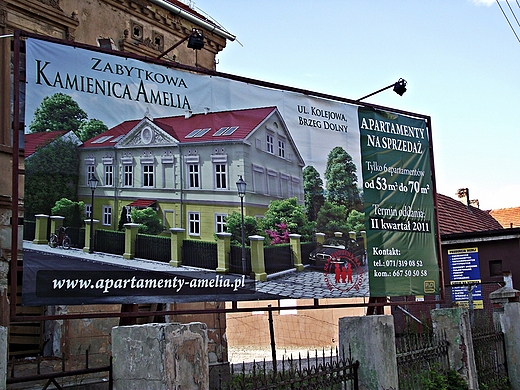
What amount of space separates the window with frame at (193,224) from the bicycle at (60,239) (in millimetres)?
1257

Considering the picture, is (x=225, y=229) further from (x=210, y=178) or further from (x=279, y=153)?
(x=279, y=153)

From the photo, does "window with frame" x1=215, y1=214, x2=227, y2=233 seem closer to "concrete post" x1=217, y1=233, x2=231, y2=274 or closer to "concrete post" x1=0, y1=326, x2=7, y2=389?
"concrete post" x1=217, y1=233, x2=231, y2=274

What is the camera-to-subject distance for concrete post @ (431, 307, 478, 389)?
26.7 ft

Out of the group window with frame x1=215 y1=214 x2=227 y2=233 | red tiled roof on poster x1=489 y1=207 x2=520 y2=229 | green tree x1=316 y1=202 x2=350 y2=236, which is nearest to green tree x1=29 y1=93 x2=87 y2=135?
window with frame x1=215 y1=214 x2=227 y2=233

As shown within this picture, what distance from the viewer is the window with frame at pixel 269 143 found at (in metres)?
6.82

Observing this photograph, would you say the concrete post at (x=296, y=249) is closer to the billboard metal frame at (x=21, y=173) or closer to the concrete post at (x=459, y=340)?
the billboard metal frame at (x=21, y=173)

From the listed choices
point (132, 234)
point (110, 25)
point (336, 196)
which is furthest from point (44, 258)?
point (110, 25)

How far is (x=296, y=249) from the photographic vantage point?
269 inches

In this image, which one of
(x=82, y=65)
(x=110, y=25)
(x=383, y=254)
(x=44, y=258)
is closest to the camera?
(x=44, y=258)

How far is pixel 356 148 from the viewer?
7.63 metres

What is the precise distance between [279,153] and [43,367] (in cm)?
509

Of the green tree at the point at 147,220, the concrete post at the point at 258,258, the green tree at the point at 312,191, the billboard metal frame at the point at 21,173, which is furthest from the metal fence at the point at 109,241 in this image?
the green tree at the point at 312,191

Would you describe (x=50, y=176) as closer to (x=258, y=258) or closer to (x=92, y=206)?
(x=92, y=206)

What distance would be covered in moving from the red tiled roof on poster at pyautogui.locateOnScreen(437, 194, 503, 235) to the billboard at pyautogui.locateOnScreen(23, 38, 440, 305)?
422 inches
